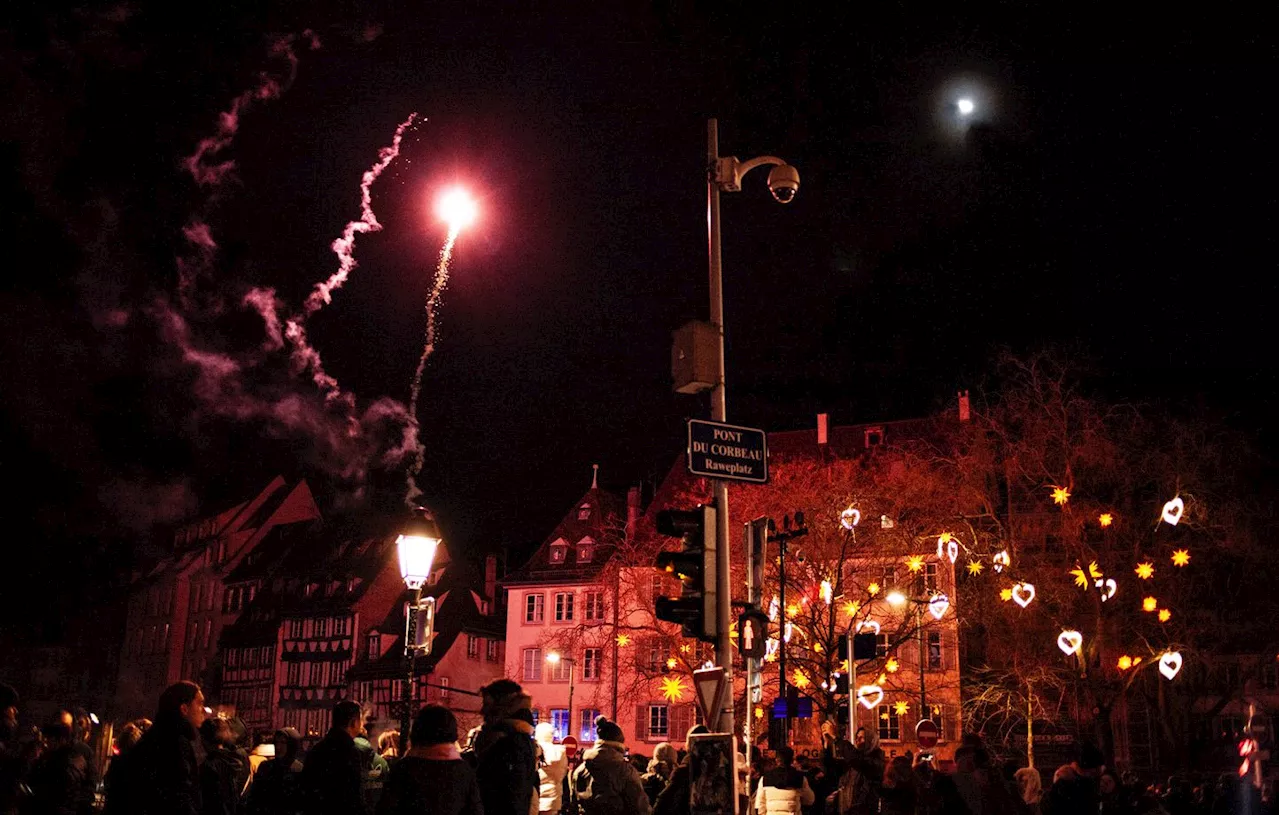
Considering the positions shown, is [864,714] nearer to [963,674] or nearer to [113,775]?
[963,674]

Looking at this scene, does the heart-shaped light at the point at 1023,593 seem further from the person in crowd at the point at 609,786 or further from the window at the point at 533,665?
the window at the point at 533,665

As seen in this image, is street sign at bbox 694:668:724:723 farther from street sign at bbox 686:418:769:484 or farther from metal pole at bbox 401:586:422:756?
metal pole at bbox 401:586:422:756

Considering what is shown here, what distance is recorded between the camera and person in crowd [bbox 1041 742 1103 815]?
10.0 m

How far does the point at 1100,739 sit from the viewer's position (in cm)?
3244

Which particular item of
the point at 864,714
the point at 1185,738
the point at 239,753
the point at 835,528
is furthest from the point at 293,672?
the point at 239,753

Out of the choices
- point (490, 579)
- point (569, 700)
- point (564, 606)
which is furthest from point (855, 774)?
point (490, 579)

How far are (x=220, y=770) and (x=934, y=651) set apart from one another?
154ft

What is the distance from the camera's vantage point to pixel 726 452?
11352 mm

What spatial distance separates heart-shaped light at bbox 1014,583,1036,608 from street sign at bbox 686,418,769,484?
80.6 feet

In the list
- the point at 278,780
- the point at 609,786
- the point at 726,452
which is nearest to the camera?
the point at 278,780

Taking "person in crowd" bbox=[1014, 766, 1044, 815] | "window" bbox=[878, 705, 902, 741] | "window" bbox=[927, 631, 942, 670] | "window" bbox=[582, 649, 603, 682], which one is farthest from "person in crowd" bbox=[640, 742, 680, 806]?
"window" bbox=[582, 649, 603, 682]

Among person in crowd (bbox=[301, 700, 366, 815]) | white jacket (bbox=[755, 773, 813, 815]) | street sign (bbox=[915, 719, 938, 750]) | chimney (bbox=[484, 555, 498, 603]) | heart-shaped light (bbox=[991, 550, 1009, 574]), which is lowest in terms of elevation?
white jacket (bbox=[755, 773, 813, 815])

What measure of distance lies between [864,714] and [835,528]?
1515 centimetres

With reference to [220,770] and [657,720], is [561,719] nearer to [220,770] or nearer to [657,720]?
[657,720]
